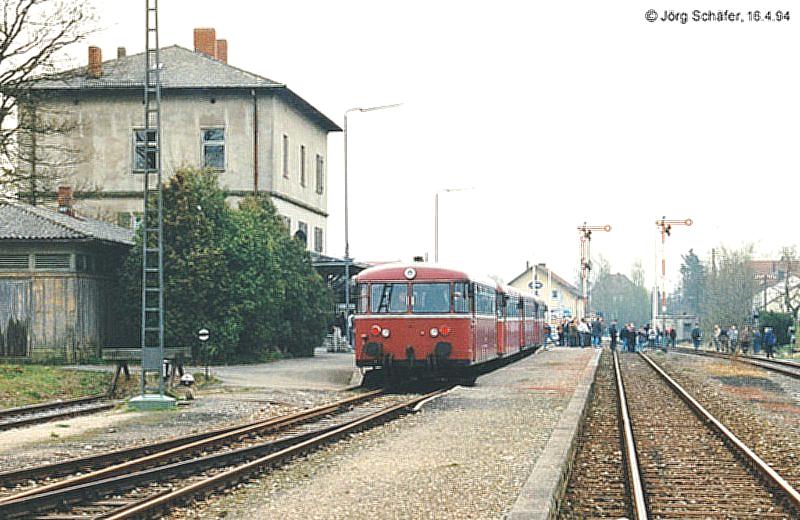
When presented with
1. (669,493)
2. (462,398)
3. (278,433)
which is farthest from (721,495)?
(462,398)

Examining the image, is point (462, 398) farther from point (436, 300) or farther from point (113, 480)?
point (113, 480)

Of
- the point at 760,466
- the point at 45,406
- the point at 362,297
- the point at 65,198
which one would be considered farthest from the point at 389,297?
the point at 65,198

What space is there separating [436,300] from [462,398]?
4.39 m

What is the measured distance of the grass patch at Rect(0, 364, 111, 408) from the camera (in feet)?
77.9

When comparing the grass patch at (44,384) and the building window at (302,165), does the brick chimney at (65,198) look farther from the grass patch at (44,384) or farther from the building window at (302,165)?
the building window at (302,165)

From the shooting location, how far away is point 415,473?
39.7 ft

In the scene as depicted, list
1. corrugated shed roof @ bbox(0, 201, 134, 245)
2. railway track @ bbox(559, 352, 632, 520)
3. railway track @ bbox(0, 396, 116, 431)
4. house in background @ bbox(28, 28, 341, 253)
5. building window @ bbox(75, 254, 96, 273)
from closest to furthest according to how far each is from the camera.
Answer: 1. railway track @ bbox(559, 352, 632, 520)
2. railway track @ bbox(0, 396, 116, 431)
3. corrugated shed roof @ bbox(0, 201, 134, 245)
4. building window @ bbox(75, 254, 96, 273)
5. house in background @ bbox(28, 28, 341, 253)

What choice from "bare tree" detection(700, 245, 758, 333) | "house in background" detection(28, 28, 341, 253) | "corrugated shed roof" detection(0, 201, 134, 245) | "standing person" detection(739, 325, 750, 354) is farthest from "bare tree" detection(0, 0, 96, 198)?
"bare tree" detection(700, 245, 758, 333)

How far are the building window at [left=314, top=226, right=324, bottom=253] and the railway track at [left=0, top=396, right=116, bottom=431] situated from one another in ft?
108

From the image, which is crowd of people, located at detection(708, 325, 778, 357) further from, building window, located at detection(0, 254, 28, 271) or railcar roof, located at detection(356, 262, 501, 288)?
building window, located at detection(0, 254, 28, 271)

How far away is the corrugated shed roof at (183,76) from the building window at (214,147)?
1955mm

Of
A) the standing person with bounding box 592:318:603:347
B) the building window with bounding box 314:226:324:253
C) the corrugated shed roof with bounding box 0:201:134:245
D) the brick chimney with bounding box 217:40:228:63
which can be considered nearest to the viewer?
the corrugated shed roof with bounding box 0:201:134:245

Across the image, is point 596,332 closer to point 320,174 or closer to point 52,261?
point 320,174

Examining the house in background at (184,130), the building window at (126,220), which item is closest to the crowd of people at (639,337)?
the house in background at (184,130)
